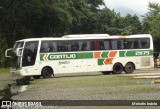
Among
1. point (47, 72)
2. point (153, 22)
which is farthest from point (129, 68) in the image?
point (153, 22)

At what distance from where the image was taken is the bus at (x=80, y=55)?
31594 millimetres

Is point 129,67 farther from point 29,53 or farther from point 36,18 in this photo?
point 36,18

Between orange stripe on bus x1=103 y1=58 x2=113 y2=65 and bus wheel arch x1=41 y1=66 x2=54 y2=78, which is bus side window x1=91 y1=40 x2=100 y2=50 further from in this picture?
bus wheel arch x1=41 y1=66 x2=54 y2=78

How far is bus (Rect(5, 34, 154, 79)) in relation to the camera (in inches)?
1244

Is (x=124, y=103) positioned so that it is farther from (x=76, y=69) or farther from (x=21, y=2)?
(x=21, y=2)

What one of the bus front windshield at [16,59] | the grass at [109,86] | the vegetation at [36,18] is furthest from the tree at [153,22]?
the grass at [109,86]

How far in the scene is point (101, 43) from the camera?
1331 inches

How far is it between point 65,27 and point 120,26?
40.1 meters

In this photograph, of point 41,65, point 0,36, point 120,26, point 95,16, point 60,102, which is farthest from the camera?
point 120,26

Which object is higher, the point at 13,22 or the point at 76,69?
the point at 13,22

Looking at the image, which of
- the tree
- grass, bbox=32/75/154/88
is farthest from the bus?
the tree

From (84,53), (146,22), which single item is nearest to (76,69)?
(84,53)

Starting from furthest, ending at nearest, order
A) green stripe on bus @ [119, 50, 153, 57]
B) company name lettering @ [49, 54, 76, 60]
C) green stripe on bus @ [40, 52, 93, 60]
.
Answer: green stripe on bus @ [119, 50, 153, 57]
company name lettering @ [49, 54, 76, 60]
green stripe on bus @ [40, 52, 93, 60]

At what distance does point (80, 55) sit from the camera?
108 ft
